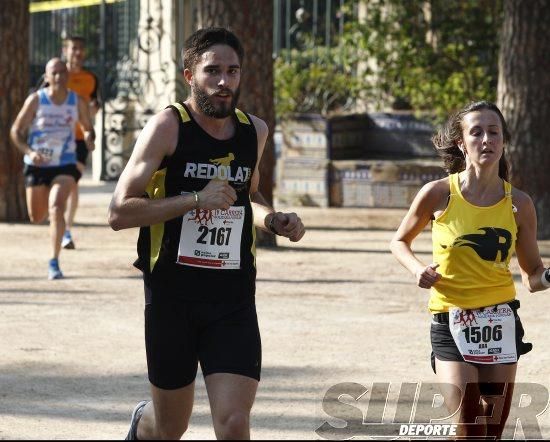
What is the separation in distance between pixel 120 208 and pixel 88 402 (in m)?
2.50

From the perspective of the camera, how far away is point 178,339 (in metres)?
5.30

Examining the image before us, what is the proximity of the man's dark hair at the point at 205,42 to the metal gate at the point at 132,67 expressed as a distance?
13893mm

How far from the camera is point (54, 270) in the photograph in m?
11.8

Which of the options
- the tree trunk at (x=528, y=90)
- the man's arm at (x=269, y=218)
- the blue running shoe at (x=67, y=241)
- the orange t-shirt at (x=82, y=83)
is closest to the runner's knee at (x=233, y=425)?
the man's arm at (x=269, y=218)

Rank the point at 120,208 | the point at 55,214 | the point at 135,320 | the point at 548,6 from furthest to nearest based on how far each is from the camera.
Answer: the point at 548,6
the point at 55,214
the point at 135,320
the point at 120,208

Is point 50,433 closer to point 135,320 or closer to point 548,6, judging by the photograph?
point 135,320

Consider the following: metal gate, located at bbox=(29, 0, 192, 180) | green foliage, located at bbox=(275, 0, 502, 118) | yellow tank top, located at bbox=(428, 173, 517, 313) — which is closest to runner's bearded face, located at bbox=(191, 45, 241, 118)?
yellow tank top, located at bbox=(428, 173, 517, 313)

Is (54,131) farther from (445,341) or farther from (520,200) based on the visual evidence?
(445,341)

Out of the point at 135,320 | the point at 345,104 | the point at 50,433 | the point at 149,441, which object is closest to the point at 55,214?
the point at 135,320

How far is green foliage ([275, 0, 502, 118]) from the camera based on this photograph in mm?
17812

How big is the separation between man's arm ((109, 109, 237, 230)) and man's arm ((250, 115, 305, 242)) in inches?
9.1

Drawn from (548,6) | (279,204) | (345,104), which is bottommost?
(279,204)

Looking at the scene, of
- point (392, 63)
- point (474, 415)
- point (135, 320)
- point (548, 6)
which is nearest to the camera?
point (474, 415)

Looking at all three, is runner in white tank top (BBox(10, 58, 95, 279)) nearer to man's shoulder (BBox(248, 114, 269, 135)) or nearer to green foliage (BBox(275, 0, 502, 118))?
green foliage (BBox(275, 0, 502, 118))
